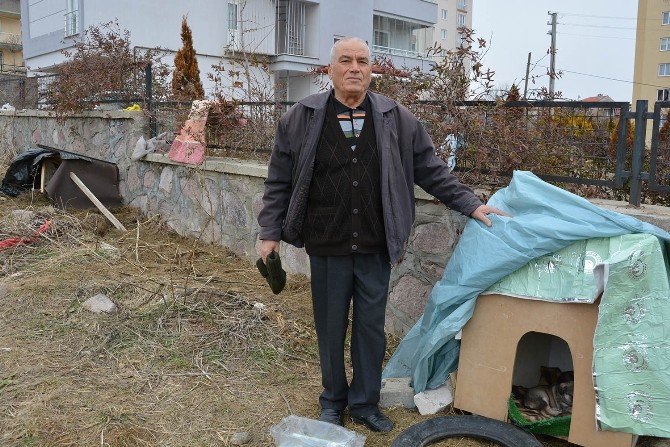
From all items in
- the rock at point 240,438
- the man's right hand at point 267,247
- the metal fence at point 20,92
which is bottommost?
the rock at point 240,438

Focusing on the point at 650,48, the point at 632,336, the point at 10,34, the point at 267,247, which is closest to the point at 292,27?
the point at 267,247

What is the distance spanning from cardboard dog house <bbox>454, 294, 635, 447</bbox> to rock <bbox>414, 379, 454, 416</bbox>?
0.09 m

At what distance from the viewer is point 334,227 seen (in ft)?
9.20

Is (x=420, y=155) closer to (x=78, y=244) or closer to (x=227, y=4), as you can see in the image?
(x=78, y=244)

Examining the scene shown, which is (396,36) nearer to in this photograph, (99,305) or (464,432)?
(99,305)

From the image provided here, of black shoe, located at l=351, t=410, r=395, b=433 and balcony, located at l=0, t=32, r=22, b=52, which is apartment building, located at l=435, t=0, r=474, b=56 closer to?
balcony, located at l=0, t=32, r=22, b=52

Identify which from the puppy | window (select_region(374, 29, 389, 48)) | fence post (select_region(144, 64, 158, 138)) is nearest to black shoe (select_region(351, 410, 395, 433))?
the puppy

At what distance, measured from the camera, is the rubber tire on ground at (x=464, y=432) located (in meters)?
2.65

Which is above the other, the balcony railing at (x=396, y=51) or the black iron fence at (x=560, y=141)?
the balcony railing at (x=396, y=51)

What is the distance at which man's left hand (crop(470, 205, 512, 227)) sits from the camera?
2.87m

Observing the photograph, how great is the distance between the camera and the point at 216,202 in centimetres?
605

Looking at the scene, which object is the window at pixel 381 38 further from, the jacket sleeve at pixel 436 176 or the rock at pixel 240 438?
the rock at pixel 240 438

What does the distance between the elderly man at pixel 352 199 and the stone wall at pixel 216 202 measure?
911 millimetres

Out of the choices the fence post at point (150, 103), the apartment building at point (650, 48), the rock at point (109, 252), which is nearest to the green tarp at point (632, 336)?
the rock at point (109, 252)
